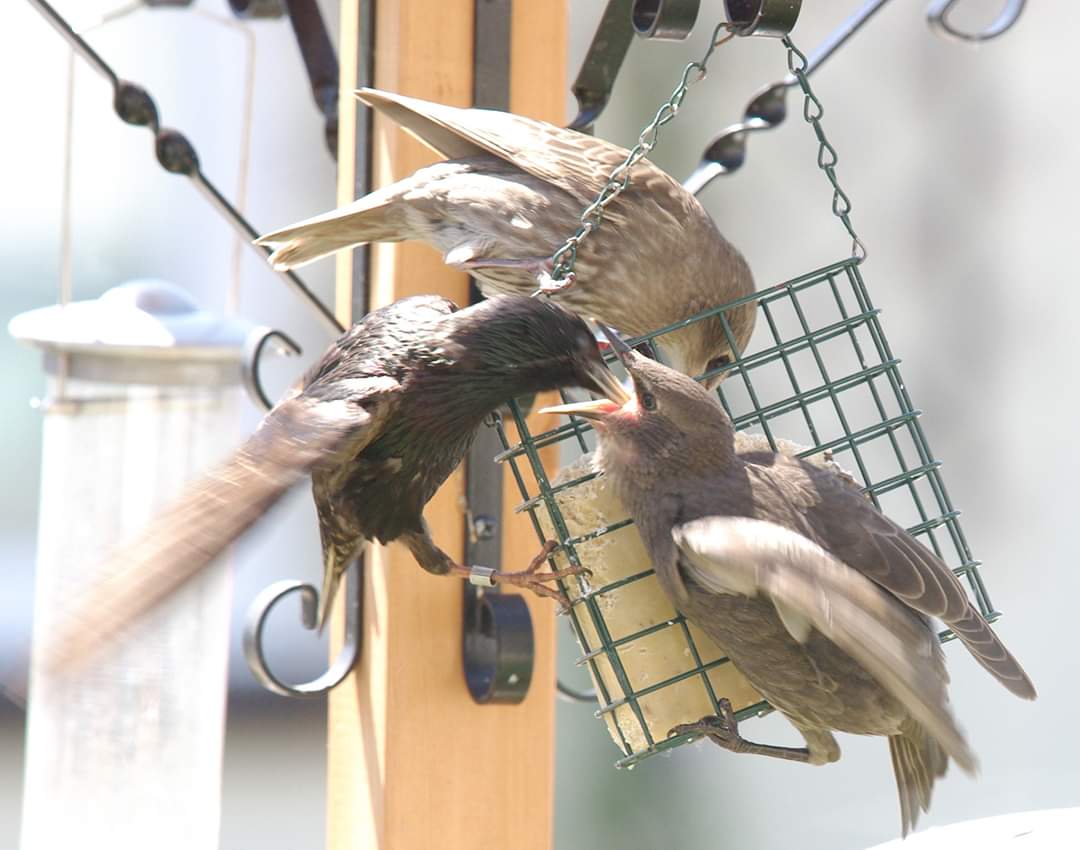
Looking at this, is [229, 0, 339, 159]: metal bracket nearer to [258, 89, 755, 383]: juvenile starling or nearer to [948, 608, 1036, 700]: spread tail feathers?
[258, 89, 755, 383]: juvenile starling

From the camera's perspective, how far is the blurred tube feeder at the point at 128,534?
2.56m

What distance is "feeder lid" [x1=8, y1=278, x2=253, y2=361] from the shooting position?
102 inches

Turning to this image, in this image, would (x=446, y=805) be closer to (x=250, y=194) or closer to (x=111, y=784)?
(x=111, y=784)

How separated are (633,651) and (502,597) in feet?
1.38

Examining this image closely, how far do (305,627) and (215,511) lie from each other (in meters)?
0.80

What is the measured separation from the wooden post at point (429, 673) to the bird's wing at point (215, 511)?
1.56 feet

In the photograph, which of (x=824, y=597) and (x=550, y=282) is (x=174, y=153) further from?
(x=824, y=597)

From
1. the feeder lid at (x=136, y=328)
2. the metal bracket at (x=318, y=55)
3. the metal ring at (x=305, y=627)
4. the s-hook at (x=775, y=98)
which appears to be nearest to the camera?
the metal ring at (x=305, y=627)

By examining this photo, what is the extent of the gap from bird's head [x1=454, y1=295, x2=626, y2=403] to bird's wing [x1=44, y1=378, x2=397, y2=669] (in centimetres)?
14

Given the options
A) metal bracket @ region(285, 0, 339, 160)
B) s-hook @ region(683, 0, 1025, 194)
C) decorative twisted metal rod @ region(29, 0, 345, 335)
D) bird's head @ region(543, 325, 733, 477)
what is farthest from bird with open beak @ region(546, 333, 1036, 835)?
metal bracket @ region(285, 0, 339, 160)

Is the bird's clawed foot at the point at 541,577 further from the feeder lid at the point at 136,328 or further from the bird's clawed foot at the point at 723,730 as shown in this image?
the feeder lid at the point at 136,328

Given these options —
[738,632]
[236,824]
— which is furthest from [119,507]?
[236,824]

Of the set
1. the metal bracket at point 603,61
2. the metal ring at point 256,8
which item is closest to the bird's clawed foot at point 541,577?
the metal bracket at point 603,61

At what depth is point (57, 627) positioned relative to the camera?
159 centimetres
